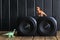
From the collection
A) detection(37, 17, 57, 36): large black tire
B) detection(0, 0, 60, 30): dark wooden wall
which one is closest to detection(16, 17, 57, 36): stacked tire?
detection(37, 17, 57, 36): large black tire

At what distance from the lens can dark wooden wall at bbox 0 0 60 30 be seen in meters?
2.03

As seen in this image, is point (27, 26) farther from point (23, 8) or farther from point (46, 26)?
point (23, 8)

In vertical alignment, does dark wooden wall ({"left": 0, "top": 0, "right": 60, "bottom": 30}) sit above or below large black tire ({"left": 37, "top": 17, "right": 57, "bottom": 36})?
above

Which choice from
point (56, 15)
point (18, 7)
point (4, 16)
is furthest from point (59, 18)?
point (4, 16)

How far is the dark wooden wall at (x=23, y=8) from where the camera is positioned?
203 cm

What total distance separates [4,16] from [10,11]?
91mm

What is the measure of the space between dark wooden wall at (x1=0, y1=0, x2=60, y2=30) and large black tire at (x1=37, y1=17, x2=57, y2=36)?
0.29 m

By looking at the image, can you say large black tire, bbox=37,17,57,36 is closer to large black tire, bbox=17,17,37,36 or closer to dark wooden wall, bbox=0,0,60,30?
large black tire, bbox=17,17,37,36

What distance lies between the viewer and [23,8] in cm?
204

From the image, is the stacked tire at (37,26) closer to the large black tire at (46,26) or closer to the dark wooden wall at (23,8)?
the large black tire at (46,26)

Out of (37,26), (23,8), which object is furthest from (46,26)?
(23,8)

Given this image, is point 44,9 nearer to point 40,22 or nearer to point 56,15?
point 56,15

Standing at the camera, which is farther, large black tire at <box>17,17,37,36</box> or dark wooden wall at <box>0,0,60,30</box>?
dark wooden wall at <box>0,0,60,30</box>

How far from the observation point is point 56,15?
2.04 m
